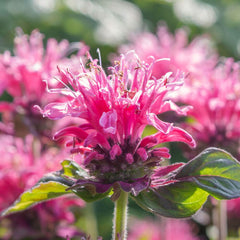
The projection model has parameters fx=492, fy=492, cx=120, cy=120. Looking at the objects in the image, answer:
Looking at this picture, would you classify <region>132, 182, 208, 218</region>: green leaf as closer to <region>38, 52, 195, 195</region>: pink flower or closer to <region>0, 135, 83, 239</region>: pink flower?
<region>38, 52, 195, 195</region>: pink flower

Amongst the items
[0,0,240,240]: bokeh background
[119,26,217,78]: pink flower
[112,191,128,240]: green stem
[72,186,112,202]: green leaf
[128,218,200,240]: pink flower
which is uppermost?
[0,0,240,240]: bokeh background

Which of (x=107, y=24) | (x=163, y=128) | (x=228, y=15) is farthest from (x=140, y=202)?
(x=228, y=15)

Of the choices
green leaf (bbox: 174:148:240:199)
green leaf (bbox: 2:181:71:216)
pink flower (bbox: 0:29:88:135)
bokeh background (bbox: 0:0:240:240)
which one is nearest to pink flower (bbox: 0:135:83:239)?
pink flower (bbox: 0:29:88:135)

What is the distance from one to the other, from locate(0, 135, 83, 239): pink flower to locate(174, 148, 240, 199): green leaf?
59 cm

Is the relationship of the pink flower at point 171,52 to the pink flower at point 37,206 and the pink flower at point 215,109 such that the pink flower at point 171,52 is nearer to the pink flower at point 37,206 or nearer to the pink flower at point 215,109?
the pink flower at point 215,109

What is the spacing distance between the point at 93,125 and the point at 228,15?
2.92m

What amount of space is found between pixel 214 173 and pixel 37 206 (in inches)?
25.3

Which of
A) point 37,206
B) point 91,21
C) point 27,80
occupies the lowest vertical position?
point 37,206

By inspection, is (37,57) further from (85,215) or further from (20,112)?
(85,215)

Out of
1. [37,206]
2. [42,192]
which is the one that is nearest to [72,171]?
[42,192]

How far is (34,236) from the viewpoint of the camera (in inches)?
45.3

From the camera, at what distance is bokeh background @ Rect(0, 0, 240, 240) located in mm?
3031

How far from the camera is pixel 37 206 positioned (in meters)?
1.19

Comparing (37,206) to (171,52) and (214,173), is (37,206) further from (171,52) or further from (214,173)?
(171,52)
